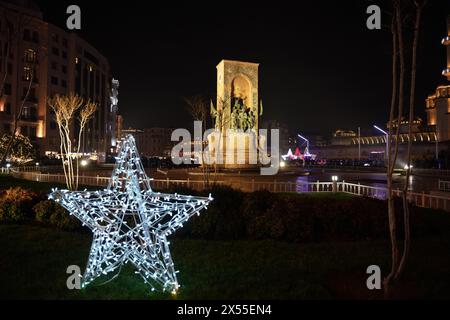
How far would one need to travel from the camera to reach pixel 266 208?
402 inches

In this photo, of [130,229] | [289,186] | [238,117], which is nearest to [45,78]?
[238,117]

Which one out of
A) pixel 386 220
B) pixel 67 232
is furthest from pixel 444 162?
pixel 67 232

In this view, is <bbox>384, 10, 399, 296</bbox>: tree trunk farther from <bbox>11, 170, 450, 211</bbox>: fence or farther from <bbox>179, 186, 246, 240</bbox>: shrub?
<bbox>11, 170, 450, 211</bbox>: fence

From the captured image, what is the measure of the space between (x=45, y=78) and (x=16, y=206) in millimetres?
55036

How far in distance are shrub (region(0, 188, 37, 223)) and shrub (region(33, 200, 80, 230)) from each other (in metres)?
0.50

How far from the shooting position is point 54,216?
10648 mm

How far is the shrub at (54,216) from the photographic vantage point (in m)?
10.3

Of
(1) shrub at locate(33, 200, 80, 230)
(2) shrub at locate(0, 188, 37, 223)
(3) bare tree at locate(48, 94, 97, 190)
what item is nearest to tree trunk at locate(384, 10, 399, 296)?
(1) shrub at locate(33, 200, 80, 230)

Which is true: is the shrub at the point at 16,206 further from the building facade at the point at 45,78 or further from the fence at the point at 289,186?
the building facade at the point at 45,78

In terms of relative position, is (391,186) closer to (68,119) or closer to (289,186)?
(289,186)

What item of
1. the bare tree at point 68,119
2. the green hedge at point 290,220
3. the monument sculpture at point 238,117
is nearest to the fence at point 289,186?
the bare tree at point 68,119

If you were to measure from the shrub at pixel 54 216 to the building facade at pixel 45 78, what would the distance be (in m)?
39.2

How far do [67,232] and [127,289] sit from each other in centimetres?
488
